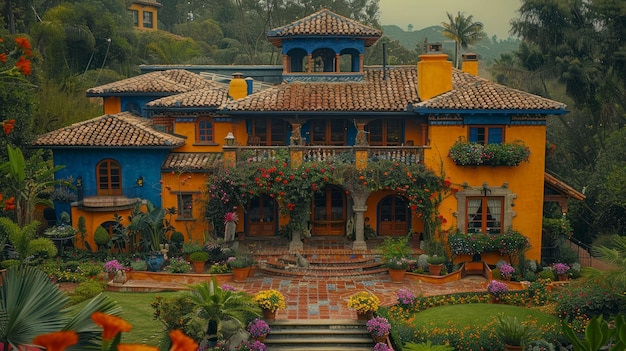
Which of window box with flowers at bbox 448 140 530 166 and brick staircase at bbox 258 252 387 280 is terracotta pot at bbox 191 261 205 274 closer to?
brick staircase at bbox 258 252 387 280

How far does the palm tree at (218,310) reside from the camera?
17266 mm

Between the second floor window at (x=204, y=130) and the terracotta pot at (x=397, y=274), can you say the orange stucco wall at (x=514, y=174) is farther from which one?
the second floor window at (x=204, y=130)

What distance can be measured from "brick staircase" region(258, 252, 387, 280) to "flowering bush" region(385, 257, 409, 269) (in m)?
0.76

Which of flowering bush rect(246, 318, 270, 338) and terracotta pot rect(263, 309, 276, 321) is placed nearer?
flowering bush rect(246, 318, 270, 338)

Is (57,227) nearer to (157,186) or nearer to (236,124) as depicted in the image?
(157,186)

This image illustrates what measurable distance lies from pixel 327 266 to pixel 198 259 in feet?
14.9

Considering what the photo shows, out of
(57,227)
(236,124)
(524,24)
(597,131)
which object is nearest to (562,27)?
(524,24)

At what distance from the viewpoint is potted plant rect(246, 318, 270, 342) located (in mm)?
17891

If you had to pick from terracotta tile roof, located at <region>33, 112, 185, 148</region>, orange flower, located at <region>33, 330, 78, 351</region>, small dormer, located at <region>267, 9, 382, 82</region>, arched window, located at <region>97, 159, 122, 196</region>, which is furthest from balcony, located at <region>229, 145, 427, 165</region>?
orange flower, located at <region>33, 330, 78, 351</region>

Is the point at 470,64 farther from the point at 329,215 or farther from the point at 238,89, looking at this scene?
the point at 238,89

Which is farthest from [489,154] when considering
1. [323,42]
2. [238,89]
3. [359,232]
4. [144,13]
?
[144,13]

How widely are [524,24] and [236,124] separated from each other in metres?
20.2

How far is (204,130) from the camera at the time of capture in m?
27.6

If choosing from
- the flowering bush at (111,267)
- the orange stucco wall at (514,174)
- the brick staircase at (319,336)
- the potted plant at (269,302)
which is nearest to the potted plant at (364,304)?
the brick staircase at (319,336)
